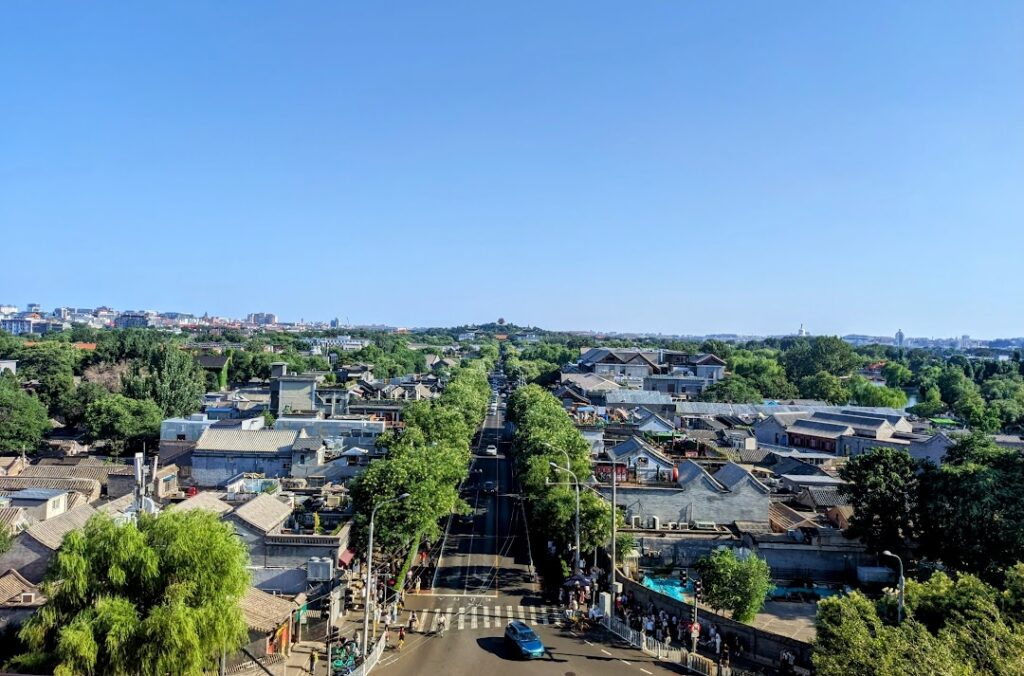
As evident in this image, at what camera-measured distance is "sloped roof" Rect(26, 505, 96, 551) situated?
105 feet

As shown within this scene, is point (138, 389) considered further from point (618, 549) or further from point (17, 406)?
point (618, 549)

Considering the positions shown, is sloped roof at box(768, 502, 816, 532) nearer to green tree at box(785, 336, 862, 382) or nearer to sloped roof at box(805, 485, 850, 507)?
sloped roof at box(805, 485, 850, 507)

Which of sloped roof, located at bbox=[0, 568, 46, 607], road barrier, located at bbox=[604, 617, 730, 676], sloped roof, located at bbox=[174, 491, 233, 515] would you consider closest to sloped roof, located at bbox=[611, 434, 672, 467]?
road barrier, located at bbox=[604, 617, 730, 676]

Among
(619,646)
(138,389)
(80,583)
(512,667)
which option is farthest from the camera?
(138,389)

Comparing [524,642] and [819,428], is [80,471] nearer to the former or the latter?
[524,642]

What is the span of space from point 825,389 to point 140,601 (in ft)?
409

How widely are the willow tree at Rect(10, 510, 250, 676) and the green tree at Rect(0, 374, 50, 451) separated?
2242 inches

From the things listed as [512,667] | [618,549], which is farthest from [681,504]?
→ [512,667]

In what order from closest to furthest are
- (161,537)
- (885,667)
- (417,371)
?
(885,667) → (161,537) → (417,371)

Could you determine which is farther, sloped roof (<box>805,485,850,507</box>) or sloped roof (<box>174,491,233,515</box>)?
sloped roof (<box>805,485,850,507</box>)

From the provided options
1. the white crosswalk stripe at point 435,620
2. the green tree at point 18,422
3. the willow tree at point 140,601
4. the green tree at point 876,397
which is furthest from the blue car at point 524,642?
the green tree at point 876,397

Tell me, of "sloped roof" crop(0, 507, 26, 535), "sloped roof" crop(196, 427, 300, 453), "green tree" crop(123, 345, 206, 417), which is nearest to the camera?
"sloped roof" crop(0, 507, 26, 535)

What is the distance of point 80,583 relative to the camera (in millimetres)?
19609

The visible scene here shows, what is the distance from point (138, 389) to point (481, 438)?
42.2 m
